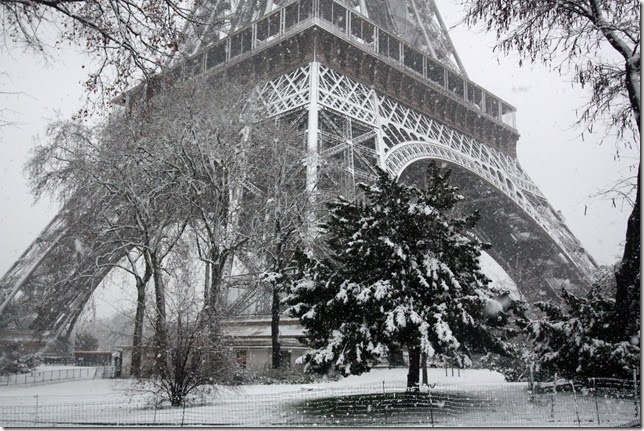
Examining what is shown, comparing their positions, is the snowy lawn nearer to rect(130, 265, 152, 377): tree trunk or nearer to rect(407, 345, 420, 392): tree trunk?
rect(407, 345, 420, 392): tree trunk

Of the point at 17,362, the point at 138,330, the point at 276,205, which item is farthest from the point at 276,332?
the point at 17,362

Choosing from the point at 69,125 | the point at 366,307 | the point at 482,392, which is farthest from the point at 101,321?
the point at 482,392

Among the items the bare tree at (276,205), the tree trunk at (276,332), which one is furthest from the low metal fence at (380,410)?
the bare tree at (276,205)

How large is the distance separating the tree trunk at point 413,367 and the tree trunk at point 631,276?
1976 millimetres

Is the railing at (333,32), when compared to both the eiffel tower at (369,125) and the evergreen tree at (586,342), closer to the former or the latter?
the eiffel tower at (369,125)

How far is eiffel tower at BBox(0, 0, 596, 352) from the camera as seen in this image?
1035 centimetres

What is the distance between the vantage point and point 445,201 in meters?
6.79

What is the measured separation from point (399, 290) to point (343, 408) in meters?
1.30

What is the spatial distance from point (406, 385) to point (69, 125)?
23.6 ft

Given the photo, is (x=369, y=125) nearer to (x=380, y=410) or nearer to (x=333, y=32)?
(x=333, y=32)

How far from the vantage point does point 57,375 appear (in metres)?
→ 8.12

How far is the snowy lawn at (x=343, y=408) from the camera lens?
16.9ft

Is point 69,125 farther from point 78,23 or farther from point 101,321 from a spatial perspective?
point 78,23

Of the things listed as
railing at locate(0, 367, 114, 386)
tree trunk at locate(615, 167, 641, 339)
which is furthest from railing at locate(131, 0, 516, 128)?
tree trunk at locate(615, 167, 641, 339)
